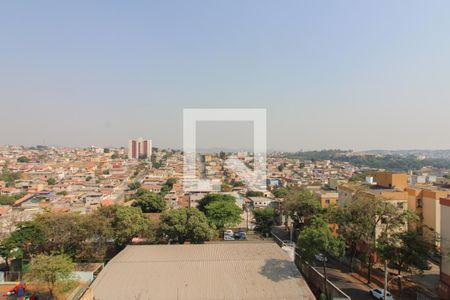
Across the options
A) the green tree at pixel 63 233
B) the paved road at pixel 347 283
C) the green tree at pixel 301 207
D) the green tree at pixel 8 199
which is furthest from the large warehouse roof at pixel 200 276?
the green tree at pixel 8 199

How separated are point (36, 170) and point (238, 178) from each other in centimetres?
3832

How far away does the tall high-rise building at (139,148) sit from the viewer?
333 feet

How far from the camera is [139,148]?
102812 mm

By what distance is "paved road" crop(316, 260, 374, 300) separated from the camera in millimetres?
10094

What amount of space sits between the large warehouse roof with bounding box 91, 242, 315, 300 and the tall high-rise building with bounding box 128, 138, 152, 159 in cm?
9393

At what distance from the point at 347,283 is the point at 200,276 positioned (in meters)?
5.62

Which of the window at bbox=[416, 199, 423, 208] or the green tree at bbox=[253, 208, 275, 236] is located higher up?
the window at bbox=[416, 199, 423, 208]

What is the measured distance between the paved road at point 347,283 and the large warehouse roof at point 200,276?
2291mm

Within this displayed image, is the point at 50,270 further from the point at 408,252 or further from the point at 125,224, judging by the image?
the point at 408,252

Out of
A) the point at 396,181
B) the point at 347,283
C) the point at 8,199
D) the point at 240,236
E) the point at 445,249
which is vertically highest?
the point at 396,181

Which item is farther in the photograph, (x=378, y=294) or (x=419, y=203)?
(x=419, y=203)

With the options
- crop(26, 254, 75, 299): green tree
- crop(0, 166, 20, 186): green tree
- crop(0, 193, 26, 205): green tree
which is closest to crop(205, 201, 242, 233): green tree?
crop(26, 254, 75, 299): green tree

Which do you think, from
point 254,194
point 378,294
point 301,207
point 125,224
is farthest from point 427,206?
point 254,194

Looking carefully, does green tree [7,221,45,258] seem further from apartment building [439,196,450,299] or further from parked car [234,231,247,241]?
apartment building [439,196,450,299]
